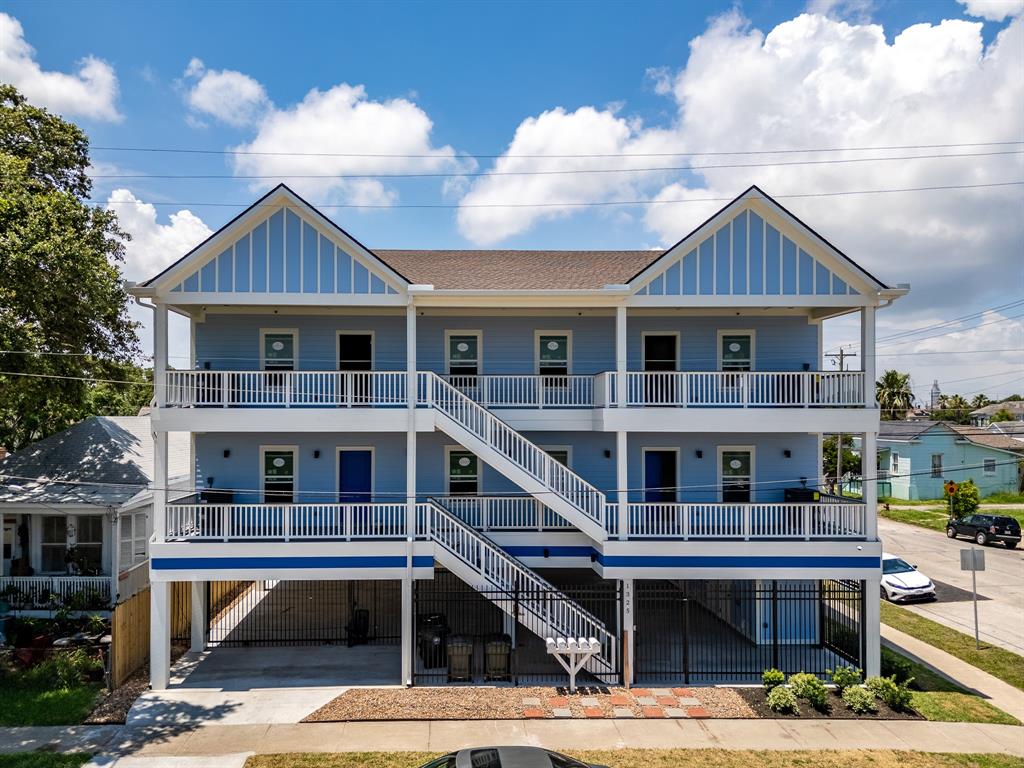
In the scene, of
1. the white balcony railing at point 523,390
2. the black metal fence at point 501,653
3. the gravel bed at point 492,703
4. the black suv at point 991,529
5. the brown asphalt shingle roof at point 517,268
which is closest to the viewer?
the gravel bed at point 492,703

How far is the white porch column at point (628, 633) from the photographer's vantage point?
13.1 meters

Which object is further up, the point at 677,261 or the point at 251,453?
the point at 677,261

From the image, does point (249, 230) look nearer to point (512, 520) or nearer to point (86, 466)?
point (512, 520)

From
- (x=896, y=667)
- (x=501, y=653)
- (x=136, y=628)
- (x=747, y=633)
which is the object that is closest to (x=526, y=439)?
(x=501, y=653)

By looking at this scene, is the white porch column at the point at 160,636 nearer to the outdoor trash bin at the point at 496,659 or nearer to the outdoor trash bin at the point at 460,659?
the outdoor trash bin at the point at 460,659

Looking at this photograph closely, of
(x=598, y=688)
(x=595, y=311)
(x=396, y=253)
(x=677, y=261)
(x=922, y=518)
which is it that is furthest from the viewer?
(x=922, y=518)

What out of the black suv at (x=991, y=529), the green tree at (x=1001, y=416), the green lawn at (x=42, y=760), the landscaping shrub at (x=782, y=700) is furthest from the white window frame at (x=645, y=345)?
the green tree at (x=1001, y=416)

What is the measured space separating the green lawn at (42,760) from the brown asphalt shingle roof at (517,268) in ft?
34.8

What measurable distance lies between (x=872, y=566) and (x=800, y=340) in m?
5.92

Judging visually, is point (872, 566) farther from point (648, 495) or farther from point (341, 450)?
point (341, 450)

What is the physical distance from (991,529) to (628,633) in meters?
24.8

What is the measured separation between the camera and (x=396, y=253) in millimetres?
18109

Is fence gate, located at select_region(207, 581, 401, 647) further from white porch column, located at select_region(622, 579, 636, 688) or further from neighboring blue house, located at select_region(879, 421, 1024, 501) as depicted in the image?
neighboring blue house, located at select_region(879, 421, 1024, 501)

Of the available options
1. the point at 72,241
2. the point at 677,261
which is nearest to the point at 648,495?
the point at 677,261
